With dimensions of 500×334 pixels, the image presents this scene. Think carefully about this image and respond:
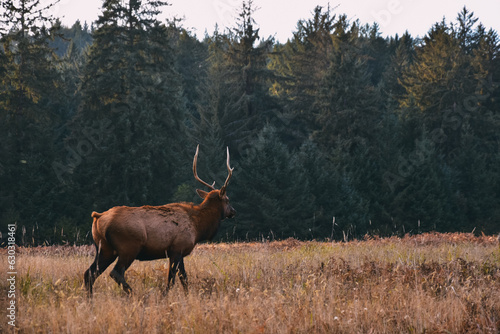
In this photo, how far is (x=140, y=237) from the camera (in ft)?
25.2

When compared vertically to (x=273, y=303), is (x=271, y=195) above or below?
below

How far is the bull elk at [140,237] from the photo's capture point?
A: 24.8 feet

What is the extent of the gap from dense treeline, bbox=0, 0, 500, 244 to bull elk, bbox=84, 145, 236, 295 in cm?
2191

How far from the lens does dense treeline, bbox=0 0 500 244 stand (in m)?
36.7

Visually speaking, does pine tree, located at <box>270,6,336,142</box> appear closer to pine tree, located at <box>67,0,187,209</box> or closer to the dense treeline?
the dense treeline

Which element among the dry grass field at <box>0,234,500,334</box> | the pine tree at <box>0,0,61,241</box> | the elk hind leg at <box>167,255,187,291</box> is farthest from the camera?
the pine tree at <box>0,0,61,241</box>

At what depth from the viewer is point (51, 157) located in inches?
1544

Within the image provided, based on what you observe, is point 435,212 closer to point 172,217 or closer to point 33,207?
point 33,207

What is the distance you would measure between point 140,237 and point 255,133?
37362 mm

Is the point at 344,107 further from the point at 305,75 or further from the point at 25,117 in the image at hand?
the point at 25,117

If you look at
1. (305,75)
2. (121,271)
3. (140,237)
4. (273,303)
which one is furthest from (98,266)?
(305,75)

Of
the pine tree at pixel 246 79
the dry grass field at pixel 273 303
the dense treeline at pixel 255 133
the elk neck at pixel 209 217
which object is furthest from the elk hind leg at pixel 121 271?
the pine tree at pixel 246 79

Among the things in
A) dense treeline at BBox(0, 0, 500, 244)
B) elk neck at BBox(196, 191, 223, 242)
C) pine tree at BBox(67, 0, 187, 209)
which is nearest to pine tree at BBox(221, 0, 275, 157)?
dense treeline at BBox(0, 0, 500, 244)

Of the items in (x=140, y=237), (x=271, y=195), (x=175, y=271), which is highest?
(x=140, y=237)
